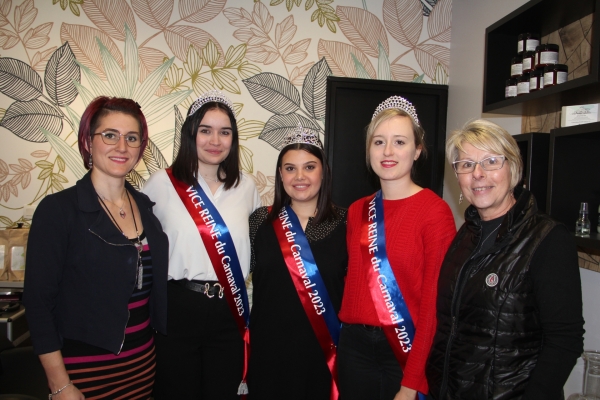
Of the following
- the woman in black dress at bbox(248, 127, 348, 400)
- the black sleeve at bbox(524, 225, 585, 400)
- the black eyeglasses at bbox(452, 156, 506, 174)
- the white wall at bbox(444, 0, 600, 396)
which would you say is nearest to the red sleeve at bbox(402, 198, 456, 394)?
the black eyeglasses at bbox(452, 156, 506, 174)

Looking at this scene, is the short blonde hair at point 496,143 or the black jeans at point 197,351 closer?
the short blonde hair at point 496,143

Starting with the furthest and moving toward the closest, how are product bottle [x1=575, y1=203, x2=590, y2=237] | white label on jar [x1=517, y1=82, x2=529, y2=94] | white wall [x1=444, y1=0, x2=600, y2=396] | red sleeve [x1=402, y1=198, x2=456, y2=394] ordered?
white wall [x1=444, y1=0, x2=600, y2=396], white label on jar [x1=517, y1=82, x2=529, y2=94], product bottle [x1=575, y1=203, x2=590, y2=237], red sleeve [x1=402, y1=198, x2=456, y2=394]

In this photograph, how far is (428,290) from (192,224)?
102cm

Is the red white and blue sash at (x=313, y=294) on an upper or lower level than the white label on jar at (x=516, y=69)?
lower

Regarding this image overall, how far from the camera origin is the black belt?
1785 mm

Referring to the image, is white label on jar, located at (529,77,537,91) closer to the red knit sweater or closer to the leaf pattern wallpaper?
the red knit sweater

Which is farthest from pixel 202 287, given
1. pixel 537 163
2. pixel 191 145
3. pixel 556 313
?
pixel 537 163

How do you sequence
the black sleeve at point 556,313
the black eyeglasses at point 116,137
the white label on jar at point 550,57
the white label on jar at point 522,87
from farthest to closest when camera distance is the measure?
the white label on jar at point 522,87 < the white label on jar at point 550,57 < the black eyeglasses at point 116,137 < the black sleeve at point 556,313

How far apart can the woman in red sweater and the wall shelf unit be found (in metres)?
0.59

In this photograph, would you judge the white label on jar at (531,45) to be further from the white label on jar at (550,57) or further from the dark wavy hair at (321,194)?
the dark wavy hair at (321,194)

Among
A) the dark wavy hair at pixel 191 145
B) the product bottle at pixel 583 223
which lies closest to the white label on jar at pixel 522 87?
the product bottle at pixel 583 223

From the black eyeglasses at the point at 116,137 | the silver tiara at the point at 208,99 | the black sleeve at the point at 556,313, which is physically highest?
the silver tiara at the point at 208,99

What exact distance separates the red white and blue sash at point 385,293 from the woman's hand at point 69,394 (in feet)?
3.35

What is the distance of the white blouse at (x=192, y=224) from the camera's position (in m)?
1.80
